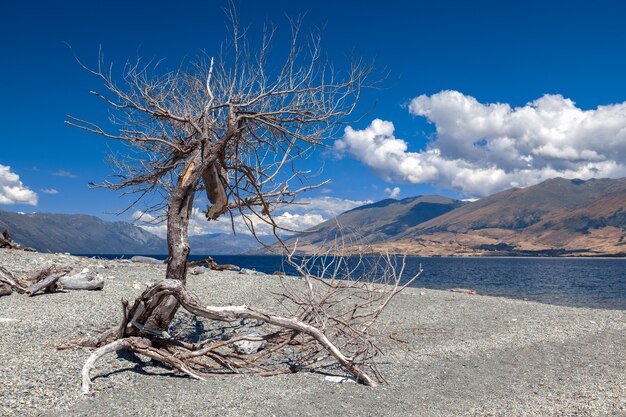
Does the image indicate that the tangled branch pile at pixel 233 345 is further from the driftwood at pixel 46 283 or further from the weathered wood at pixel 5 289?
the weathered wood at pixel 5 289

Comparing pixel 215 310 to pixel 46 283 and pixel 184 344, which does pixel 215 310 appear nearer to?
pixel 184 344

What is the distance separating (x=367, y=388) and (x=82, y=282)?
→ 43.9ft

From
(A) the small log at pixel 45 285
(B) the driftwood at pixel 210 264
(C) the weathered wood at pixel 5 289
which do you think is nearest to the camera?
(C) the weathered wood at pixel 5 289

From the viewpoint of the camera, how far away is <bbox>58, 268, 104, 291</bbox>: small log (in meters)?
18.8

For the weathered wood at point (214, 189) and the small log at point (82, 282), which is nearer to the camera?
the weathered wood at point (214, 189)

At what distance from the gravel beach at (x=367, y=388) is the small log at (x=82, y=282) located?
75cm

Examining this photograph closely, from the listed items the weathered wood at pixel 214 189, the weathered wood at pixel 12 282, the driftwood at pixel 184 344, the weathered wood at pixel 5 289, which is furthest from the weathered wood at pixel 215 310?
the weathered wood at pixel 12 282

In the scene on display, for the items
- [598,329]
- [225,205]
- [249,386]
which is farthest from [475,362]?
[598,329]

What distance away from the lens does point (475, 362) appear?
13.1 metres

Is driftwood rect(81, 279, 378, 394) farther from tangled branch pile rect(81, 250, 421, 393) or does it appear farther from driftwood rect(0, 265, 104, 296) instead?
driftwood rect(0, 265, 104, 296)

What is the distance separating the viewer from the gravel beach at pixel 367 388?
28.7ft

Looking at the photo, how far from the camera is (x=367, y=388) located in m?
10.3

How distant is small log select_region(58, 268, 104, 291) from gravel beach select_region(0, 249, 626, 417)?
75 centimetres

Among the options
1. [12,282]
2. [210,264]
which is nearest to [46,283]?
[12,282]
